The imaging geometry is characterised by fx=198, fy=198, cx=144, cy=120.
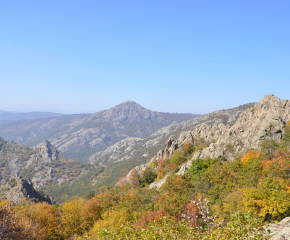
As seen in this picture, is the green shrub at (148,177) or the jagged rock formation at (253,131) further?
A: the green shrub at (148,177)

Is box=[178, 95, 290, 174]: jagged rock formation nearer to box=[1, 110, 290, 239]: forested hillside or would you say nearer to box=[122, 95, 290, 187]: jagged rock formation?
box=[122, 95, 290, 187]: jagged rock formation

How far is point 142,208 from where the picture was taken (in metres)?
41.7

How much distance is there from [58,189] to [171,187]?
171841 mm

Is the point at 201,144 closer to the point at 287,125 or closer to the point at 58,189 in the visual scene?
the point at 287,125

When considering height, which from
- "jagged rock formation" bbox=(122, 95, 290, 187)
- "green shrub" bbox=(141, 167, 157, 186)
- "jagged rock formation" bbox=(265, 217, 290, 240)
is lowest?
"green shrub" bbox=(141, 167, 157, 186)

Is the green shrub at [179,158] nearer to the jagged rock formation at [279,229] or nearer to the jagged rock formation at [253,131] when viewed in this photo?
the jagged rock formation at [253,131]

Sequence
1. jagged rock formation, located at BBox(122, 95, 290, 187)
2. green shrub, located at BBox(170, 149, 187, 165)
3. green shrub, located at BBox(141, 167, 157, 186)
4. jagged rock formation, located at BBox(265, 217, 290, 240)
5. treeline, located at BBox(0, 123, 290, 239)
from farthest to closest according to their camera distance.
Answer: green shrub, located at BBox(170, 149, 187, 165) < green shrub, located at BBox(141, 167, 157, 186) < jagged rock formation, located at BBox(122, 95, 290, 187) < treeline, located at BBox(0, 123, 290, 239) < jagged rock formation, located at BBox(265, 217, 290, 240)

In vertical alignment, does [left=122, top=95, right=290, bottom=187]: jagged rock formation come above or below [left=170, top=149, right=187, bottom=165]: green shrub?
above

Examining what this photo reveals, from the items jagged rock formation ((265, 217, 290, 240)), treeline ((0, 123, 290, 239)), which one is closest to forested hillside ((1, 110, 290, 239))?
treeline ((0, 123, 290, 239))

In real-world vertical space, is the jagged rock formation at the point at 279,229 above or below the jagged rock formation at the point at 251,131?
below

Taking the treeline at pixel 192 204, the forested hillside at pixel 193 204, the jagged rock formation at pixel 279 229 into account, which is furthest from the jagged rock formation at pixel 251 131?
the jagged rock formation at pixel 279 229

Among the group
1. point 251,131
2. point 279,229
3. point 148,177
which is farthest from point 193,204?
point 148,177

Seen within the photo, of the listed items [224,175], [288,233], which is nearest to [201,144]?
[224,175]

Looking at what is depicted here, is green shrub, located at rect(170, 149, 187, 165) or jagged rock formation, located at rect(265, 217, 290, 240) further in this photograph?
green shrub, located at rect(170, 149, 187, 165)
